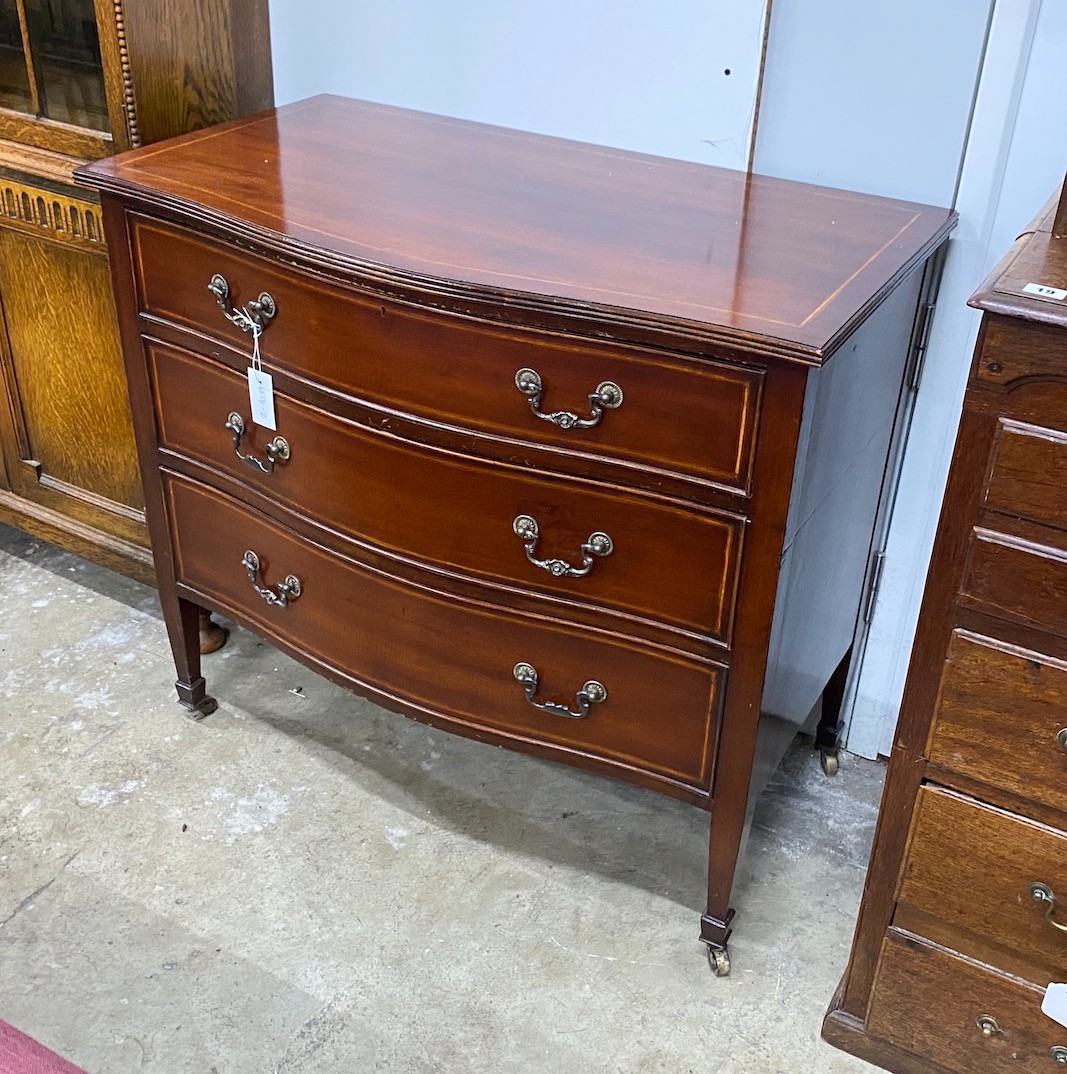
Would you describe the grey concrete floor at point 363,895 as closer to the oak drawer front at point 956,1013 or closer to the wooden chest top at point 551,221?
the oak drawer front at point 956,1013

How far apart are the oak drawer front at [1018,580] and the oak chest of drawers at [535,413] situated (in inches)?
8.7

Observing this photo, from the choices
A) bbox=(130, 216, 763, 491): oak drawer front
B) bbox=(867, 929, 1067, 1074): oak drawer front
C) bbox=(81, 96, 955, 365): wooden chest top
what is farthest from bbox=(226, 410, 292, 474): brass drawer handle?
bbox=(867, 929, 1067, 1074): oak drawer front

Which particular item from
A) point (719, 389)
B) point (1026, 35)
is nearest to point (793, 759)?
point (719, 389)

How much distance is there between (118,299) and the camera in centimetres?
182

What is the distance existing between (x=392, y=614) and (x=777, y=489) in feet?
1.99

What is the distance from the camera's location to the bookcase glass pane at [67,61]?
76.6 inches

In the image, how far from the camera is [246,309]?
1628mm

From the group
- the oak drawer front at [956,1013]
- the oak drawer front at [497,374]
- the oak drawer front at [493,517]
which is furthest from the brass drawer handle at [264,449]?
the oak drawer front at [956,1013]

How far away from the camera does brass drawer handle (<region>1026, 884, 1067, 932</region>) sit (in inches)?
52.1

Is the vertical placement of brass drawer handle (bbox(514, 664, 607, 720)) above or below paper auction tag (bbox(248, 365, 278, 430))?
below

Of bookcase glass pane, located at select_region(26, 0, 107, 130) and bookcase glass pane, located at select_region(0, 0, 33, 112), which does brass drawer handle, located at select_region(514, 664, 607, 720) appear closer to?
bookcase glass pane, located at select_region(26, 0, 107, 130)

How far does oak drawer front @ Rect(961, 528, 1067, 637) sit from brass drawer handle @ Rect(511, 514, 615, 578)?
43cm

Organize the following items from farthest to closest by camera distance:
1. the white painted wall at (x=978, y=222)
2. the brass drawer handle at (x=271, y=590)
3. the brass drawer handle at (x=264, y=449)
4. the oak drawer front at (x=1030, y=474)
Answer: the brass drawer handle at (x=271, y=590) → the brass drawer handle at (x=264, y=449) → the white painted wall at (x=978, y=222) → the oak drawer front at (x=1030, y=474)

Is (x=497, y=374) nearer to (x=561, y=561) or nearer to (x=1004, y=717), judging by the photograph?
(x=561, y=561)
